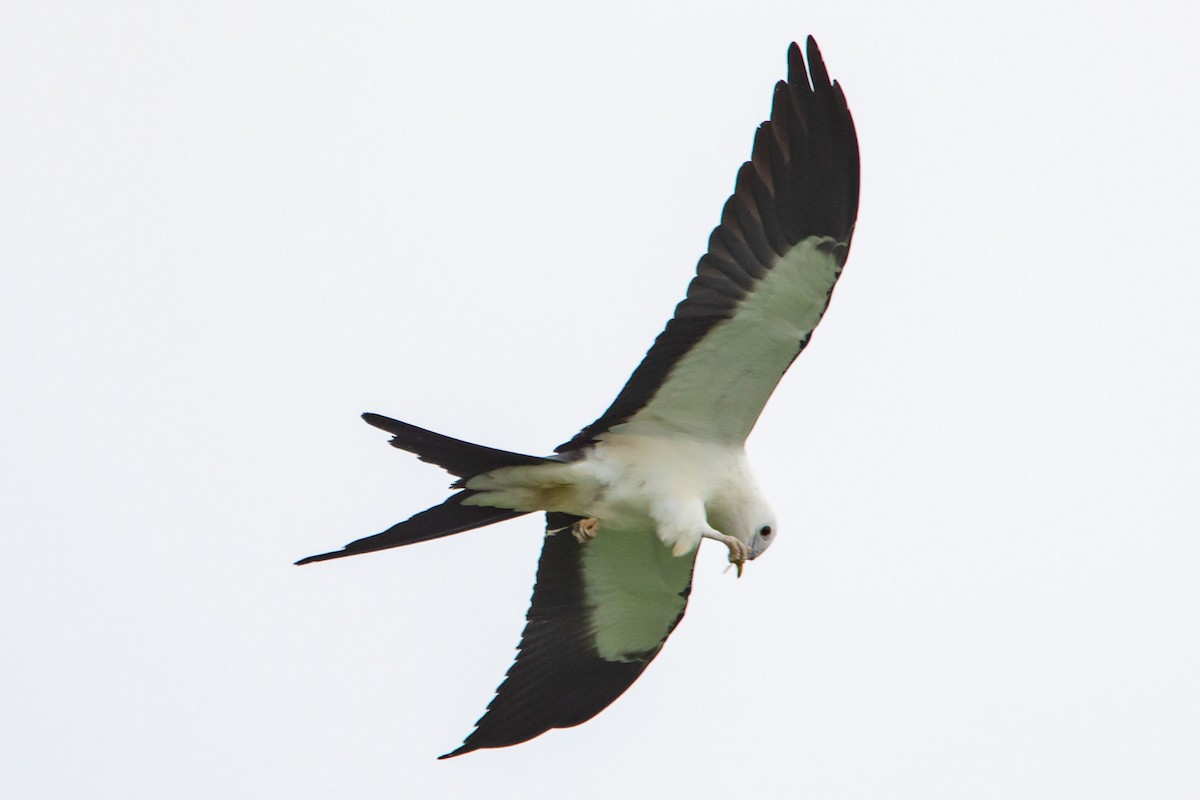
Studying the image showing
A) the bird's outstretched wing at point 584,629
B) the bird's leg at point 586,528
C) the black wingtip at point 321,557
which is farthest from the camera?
the bird's outstretched wing at point 584,629

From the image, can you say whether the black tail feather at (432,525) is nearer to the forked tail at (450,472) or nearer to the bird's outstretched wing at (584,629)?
the forked tail at (450,472)

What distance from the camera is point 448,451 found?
700 cm

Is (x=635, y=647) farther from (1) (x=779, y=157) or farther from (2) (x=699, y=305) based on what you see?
(1) (x=779, y=157)

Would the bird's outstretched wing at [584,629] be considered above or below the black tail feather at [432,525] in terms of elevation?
below

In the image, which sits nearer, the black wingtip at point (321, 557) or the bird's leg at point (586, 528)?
the black wingtip at point (321, 557)

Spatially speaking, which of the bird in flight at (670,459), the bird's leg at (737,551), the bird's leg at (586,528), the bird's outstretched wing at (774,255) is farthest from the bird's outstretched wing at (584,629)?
the bird's outstretched wing at (774,255)

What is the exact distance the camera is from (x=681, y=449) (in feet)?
24.4

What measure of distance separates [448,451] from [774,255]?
59.3 inches

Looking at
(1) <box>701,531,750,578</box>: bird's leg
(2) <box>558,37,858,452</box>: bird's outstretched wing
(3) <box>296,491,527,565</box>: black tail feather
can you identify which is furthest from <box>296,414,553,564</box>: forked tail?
(1) <box>701,531,750,578</box>: bird's leg

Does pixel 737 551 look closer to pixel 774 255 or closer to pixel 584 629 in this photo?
pixel 584 629

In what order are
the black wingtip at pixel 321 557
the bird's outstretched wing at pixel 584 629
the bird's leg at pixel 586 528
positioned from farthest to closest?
the bird's outstretched wing at pixel 584 629
the bird's leg at pixel 586 528
the black wingtip at pixel 321 557

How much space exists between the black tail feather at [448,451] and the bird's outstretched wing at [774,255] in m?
0.65

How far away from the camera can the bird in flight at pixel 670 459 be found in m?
6.80

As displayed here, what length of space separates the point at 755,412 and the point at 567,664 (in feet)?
5.33
